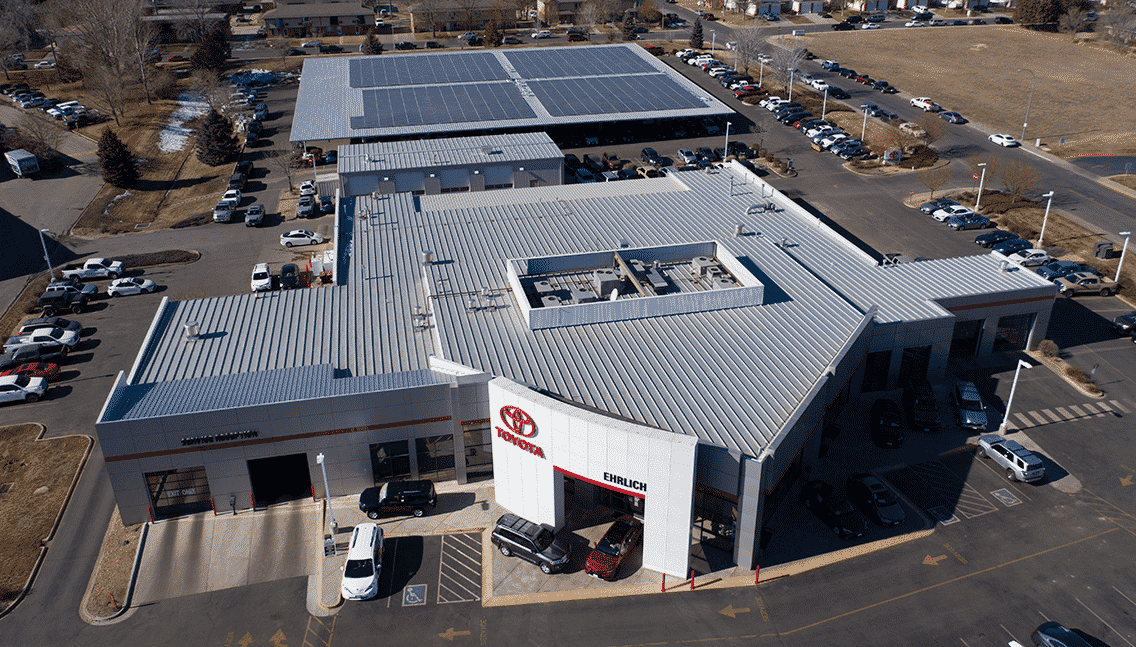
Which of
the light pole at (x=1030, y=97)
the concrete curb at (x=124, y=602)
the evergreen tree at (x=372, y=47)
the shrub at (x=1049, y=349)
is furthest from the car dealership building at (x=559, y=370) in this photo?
the evergreen tree at (x=372, y=47)

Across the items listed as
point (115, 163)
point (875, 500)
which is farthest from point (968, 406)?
point (115, 163)

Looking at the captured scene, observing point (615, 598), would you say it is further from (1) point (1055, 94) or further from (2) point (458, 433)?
(1) point (1055, 94)

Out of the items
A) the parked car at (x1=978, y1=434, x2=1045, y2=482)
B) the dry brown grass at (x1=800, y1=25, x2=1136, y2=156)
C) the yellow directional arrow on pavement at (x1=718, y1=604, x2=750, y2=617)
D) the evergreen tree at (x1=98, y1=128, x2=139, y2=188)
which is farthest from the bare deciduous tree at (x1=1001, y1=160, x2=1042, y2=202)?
the evergreen tree at (x1=98, y1=128, x2=139, y2=188)

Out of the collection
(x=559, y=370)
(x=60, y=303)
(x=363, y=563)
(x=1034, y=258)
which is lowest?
(x=363, y=563)

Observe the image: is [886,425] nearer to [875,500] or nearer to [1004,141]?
[875,500]

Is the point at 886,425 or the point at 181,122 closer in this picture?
the point at 886,425

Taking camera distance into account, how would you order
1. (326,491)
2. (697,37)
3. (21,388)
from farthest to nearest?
1. (697,37)
2. (21,388)
3. (326,491)

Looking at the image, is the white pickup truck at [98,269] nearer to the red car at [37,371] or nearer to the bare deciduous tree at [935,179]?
the red car at [37,371]

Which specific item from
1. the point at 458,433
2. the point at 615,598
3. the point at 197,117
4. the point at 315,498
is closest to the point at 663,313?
the point at 458,433
